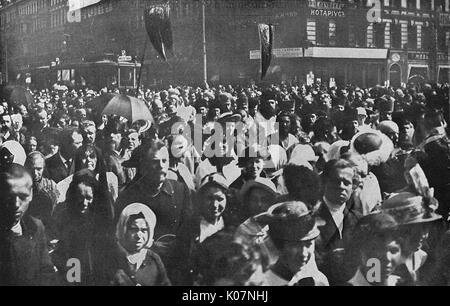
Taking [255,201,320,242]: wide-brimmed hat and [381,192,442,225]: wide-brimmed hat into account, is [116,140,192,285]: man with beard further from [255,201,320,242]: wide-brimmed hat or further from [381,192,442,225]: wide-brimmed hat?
[381,192,442,225]: wide-brimmed hat

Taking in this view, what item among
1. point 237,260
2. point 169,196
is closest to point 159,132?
point 169,196

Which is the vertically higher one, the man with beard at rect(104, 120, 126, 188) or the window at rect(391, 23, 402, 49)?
the window at rect(391, 23, 402, 49)

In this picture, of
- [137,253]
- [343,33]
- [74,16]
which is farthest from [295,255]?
[74,16]

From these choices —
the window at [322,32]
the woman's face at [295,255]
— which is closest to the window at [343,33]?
the window at [322,32]

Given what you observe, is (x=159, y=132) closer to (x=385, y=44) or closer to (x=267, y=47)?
(x=267, y=47)

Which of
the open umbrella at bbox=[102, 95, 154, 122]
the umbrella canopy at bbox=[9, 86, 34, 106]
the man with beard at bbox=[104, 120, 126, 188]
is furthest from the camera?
the umbrella canopy at bbox=[9, 86, 34, 106]

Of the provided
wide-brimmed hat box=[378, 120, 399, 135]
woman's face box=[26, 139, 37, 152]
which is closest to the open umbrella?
woman's face box=[26, 139, 37, 152]
